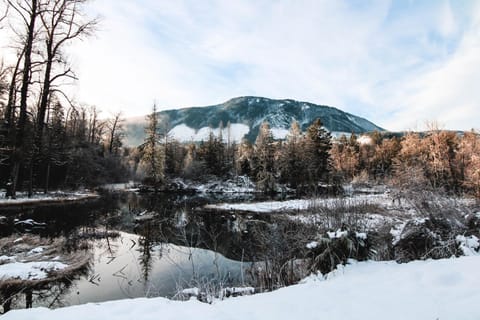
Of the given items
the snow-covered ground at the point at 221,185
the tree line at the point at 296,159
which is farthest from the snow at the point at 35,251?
the snow-covered ground at the point at 221,185

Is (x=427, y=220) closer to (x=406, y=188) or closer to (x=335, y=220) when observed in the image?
(x=406, y=188)

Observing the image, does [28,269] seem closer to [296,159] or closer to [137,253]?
[137,253]

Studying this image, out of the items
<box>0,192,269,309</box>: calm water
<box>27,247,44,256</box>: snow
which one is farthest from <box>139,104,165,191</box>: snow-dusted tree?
<box>27,247,44,256</box>: snow

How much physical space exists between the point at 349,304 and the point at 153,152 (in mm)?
36291

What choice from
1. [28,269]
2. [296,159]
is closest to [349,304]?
[28,269]

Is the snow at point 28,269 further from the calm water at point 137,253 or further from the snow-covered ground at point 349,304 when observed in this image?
the snow-covered ground at point 349,304

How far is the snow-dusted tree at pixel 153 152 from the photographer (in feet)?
122

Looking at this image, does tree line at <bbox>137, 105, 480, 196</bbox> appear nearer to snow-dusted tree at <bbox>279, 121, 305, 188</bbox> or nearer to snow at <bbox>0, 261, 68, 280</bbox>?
snow-dusted tree at <bbox>279, 121, 305, 188</bbox>

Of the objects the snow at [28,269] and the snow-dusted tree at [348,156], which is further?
the snow-dusted tree at [348,156]

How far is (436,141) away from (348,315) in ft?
121

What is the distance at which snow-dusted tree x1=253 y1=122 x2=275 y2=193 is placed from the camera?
36.5 m

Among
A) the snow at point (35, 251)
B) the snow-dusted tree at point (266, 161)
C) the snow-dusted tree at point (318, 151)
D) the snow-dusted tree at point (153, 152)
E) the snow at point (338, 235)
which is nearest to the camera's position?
the snow at point (338, 235)

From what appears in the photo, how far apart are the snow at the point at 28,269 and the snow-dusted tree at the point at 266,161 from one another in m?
30.4

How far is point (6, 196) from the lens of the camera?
52.3 ft
